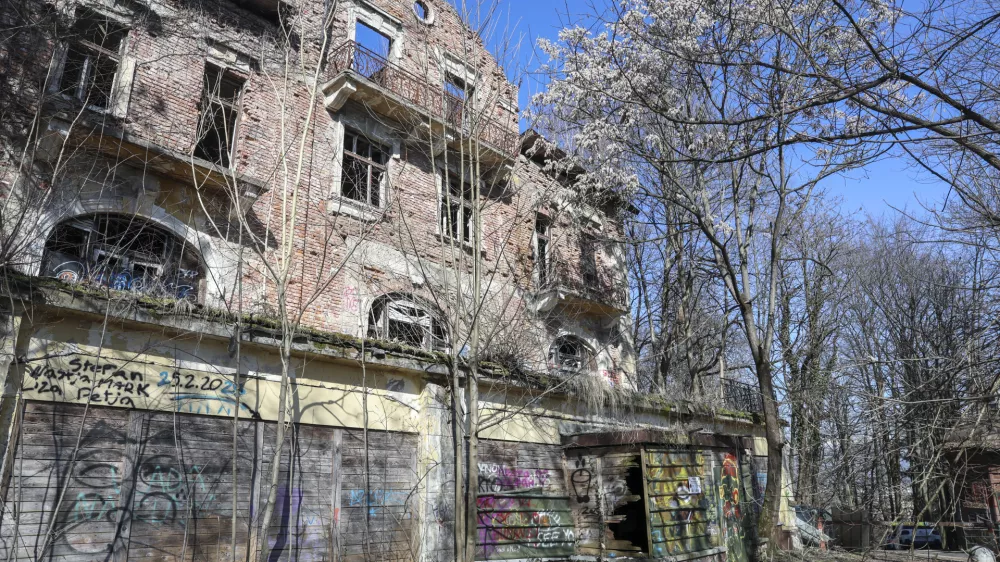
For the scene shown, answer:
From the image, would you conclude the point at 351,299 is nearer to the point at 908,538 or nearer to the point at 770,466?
the point at 770,466

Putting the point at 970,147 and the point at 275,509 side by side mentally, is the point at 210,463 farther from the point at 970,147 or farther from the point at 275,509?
the point at 970,147

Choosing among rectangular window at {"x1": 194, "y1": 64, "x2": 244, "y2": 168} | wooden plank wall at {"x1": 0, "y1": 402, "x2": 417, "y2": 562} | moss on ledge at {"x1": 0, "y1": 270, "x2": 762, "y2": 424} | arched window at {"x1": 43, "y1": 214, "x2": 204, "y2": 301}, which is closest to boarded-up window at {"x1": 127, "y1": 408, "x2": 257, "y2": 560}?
wooden plank wall at {"x1": 0, "y1": 402, "x2": 417, "y2": 562}

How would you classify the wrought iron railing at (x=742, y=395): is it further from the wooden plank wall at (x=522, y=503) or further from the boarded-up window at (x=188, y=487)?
the boarded-up window at (x=188, y=487)

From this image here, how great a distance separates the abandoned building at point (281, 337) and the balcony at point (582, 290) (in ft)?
0.52

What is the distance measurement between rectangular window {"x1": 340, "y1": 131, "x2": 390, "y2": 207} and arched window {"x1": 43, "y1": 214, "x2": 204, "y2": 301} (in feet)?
12.2

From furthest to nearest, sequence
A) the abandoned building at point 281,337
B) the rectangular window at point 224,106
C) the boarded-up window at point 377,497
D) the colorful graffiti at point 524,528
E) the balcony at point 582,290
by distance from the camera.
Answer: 1. the balcony at point 582,290
2. the rectangular window at point 224,106
3. the colorful graffiti at point 524,528
4. the boarded-up window at point 377,497
5. the abandoned building at point 281,337

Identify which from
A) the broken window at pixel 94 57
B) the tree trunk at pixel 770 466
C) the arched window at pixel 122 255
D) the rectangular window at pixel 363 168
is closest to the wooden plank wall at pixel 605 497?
the tree trunk at pixel 770 466

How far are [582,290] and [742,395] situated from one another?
5270 millimetres

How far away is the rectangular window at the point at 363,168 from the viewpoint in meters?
14.4

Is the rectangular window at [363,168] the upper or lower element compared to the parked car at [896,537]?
upper

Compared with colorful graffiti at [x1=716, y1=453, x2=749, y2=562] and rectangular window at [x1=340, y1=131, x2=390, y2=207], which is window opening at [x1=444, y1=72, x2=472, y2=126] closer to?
rectangular window at [x1=340, y1=131, x2=390, y2=207]

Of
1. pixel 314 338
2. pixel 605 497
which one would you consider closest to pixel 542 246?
pixel 605 497

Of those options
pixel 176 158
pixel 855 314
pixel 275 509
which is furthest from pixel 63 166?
pixel 855 314

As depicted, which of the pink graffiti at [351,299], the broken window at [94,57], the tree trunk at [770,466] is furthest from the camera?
the pink graffiti at [351,299]
